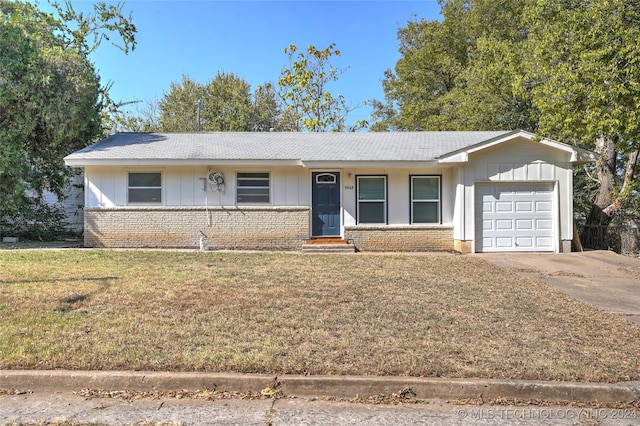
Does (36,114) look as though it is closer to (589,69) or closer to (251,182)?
(251,182)

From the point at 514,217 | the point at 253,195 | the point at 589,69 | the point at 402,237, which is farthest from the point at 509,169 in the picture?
the point at 253,195

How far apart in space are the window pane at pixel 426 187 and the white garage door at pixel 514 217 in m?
1.28

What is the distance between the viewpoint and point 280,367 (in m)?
3.77

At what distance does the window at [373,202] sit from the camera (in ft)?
43.4

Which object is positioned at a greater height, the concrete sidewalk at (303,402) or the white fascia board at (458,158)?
the white fascia board at (458,158)

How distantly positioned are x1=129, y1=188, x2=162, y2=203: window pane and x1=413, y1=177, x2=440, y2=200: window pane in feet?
26.5

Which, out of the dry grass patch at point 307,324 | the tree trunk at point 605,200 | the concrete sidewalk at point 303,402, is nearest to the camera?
the concrete sidewalk at point 303,402

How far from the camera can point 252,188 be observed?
13.3 meters

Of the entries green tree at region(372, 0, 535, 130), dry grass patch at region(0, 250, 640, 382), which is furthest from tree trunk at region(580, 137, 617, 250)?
dry grass patch at region(0, 250, 640, 382)

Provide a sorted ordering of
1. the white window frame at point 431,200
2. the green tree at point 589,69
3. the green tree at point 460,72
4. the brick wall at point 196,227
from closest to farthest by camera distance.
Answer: the green tree at point 589,69, the brick wall at point 196,227, the white window frame at point 431,200, the green tree at point 460,72

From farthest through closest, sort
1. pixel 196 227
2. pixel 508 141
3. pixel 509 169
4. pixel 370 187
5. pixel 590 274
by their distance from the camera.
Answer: pixel 370 187
pixel 196 227
pixel 509 169
pixel 508 141
pixel 590 274

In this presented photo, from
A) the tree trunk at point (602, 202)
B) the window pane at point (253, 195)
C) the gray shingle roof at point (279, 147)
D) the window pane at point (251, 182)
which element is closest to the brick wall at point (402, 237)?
the gray shingle roof at point (279, 147)

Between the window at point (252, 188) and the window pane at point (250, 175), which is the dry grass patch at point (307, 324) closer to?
the window at point (252, 188)

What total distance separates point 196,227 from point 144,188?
2056 millimetres
